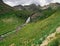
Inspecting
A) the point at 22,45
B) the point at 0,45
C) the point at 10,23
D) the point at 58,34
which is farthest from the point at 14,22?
the point at 58,34

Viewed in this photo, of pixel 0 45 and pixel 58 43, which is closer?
pixel 58 43

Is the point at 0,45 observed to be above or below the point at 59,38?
below

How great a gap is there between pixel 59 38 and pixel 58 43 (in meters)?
1.67

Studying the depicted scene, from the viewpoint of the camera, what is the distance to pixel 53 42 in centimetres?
2819

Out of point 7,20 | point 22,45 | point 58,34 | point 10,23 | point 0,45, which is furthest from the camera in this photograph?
point 7,20

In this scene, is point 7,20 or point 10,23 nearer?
point 10,23

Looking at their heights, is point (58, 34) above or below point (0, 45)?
above

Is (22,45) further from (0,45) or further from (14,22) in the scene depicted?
(14,22)

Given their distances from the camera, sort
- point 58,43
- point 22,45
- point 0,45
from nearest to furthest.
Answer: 1. point 58,43
2. point 22,45
3. point 0,45

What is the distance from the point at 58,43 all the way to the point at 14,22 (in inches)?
6332

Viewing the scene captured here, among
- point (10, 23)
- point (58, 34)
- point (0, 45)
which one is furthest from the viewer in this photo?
point (10, 23)

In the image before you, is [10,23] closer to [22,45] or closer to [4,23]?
[4,23]

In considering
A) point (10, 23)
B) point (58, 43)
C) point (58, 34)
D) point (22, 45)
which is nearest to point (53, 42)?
point (58, 43)

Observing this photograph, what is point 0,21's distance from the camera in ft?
642
